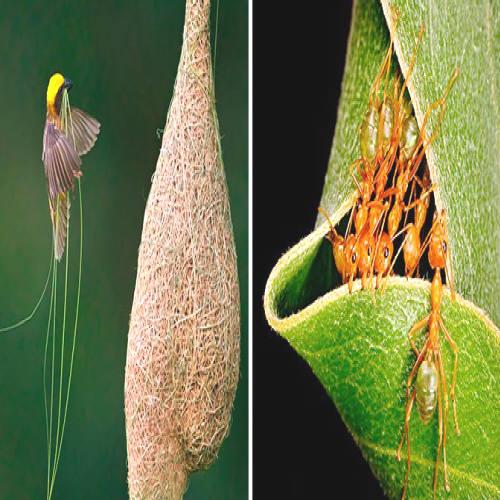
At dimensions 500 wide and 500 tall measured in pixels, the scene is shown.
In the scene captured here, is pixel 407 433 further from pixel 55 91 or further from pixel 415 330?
pixel 55 91

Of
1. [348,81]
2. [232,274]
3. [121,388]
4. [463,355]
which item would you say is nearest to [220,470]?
[121,388]

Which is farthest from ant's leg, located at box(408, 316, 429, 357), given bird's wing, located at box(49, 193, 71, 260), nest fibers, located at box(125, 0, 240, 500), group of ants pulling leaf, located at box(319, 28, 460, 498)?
bird's wing, located at box(49, 193, 71, 260)

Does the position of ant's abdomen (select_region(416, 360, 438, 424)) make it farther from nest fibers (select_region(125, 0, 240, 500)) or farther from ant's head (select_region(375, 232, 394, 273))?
nest fibers (select_region(125, 0, 240, 500))

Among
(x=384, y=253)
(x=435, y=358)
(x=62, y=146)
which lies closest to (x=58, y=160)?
(x=62, y=146)

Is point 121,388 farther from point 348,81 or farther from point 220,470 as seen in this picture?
point 348,81

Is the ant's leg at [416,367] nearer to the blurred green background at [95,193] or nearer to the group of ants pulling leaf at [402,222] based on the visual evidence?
the group of ants pulling leaf at [402,222]

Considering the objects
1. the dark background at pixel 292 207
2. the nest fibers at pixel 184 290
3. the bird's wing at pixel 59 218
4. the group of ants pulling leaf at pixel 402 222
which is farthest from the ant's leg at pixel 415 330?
the bird's wing at pixel 59 218
